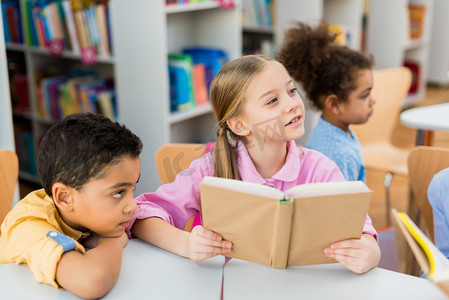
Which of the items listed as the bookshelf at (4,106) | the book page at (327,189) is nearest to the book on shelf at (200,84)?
the bookshelf at (4,106)

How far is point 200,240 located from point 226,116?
1.30ft

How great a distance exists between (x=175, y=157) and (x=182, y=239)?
0.50 meters

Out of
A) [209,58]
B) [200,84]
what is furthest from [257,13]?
[200,84]

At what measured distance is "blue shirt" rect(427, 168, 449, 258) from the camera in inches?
55.0

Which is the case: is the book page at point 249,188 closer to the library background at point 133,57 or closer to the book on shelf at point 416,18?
the library background at point 133,57

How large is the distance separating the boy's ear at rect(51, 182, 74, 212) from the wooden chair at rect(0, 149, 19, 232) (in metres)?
0.56

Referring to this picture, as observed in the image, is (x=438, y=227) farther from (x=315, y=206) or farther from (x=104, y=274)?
(x=104, y=274)

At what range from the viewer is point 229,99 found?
1.32 meters

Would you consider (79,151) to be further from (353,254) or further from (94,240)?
(353,254)

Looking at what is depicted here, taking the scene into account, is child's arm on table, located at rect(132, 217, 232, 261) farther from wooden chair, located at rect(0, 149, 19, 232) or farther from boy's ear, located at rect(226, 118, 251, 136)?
wooden chair, located at rect(0, 149, 19, 232)

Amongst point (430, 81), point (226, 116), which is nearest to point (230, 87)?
point (226, 116)

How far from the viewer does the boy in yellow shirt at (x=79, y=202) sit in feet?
3.36

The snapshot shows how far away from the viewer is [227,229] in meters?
1.02

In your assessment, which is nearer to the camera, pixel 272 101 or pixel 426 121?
pixel 272 101
